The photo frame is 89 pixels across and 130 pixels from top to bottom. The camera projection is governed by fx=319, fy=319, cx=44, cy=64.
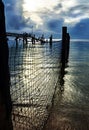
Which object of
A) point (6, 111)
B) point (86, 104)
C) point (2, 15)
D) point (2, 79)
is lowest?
point (86, 104)

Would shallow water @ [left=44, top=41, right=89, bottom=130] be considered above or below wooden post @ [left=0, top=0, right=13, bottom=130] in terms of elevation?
below

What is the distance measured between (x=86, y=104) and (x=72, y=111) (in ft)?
4.26

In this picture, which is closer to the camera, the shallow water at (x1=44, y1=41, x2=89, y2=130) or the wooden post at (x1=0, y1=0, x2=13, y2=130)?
the wooden post at (x1=0, y1=0, x2=13, y2=130)

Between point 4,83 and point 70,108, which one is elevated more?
point 4,83

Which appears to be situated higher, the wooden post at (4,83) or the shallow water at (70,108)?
the wooden post at (4,83)

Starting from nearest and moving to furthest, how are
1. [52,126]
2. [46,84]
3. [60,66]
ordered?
[52,126]
[46,84]
[60,66]

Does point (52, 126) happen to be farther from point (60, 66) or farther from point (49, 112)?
point (60, 66)

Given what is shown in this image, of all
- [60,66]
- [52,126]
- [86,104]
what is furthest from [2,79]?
[60,66]

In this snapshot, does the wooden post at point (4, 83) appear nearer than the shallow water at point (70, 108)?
Yes

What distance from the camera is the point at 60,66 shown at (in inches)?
941

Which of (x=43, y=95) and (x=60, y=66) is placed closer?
(x=43, y=95)

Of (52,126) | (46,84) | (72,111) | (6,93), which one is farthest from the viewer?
(46,84)

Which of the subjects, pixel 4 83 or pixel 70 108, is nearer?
pixel 4 83

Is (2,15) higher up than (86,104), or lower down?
higher up
